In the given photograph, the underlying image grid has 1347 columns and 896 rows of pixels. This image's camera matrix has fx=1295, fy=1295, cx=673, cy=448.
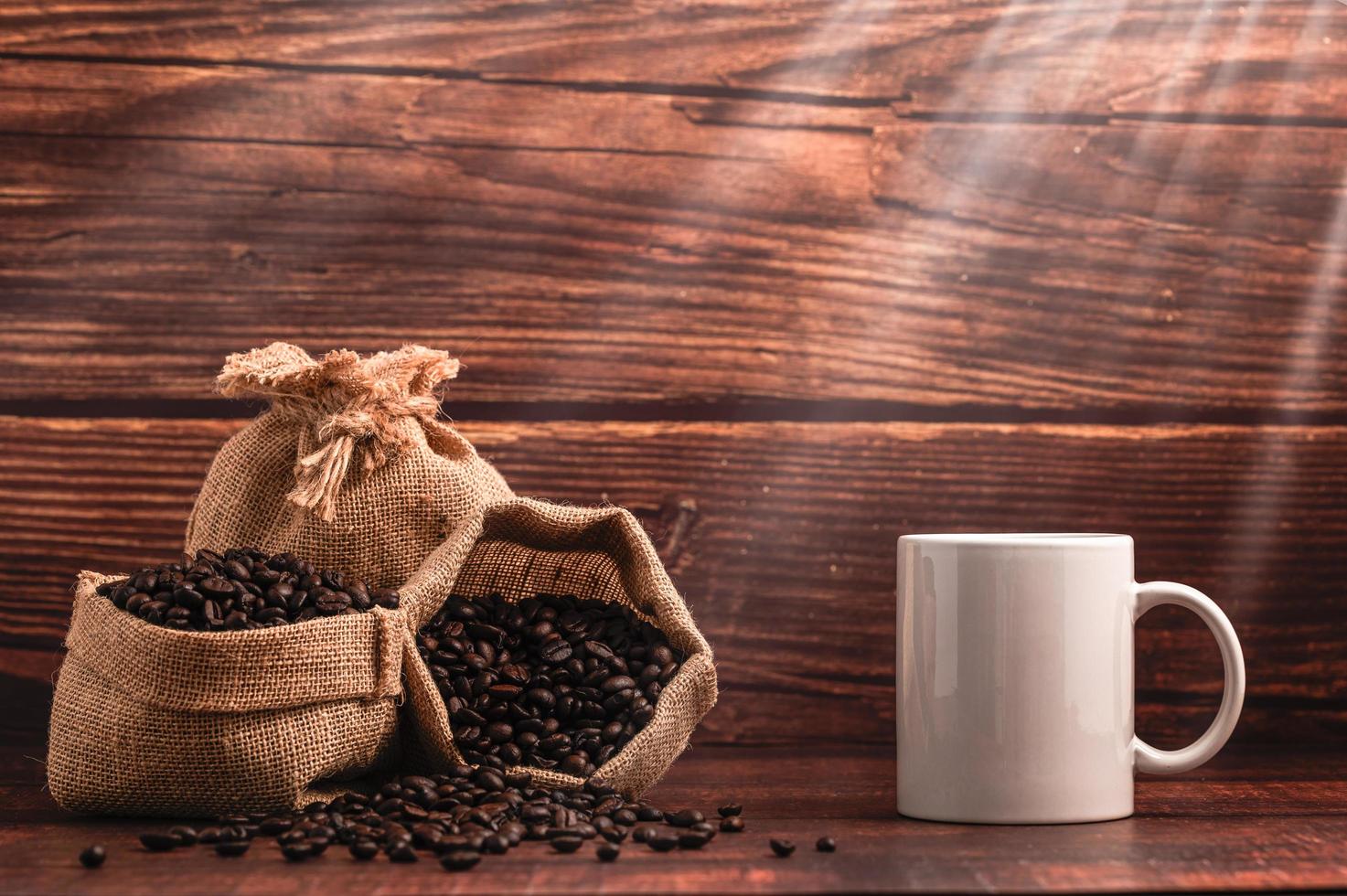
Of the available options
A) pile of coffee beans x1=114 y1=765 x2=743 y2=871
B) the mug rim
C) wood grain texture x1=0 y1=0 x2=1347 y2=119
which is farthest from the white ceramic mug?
wood grain texture x1=0 y1=0 x2=1347 y2=119

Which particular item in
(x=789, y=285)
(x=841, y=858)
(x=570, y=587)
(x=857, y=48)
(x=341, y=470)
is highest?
(x=857, y=48)

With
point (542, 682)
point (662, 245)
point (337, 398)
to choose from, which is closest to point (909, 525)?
point (662, 245)

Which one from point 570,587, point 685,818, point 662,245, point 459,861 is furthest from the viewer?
point 662,245

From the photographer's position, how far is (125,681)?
0.92m

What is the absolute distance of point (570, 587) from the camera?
3.69 feet

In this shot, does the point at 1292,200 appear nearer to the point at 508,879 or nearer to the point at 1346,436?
the point at 1346,436

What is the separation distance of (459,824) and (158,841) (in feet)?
0.63

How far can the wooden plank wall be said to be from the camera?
1.30 m

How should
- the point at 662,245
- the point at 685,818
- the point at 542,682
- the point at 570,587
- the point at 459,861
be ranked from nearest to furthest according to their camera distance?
the point at 459,861
the point at 685,818
the point at 542,682
the point at 570,587
the point at 662,245

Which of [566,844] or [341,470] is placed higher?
[341,470]

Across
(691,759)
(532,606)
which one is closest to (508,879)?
(532,606)

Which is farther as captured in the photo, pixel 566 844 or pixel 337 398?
pixel 337 398

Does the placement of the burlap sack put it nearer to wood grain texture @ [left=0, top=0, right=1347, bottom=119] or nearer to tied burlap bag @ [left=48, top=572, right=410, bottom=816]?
tied burlap bag @ [left=48, top=572, right=410, bottom=816]

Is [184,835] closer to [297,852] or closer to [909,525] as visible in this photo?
[297,852]
